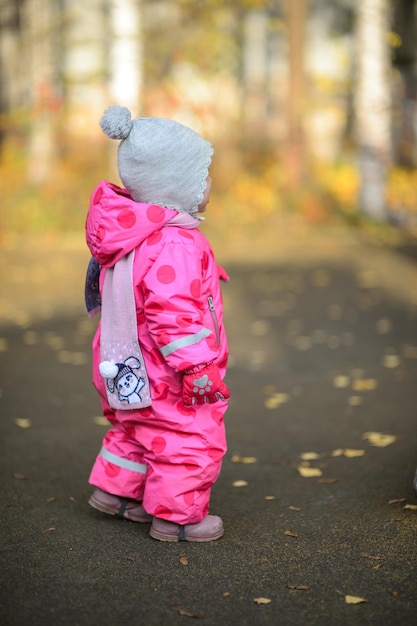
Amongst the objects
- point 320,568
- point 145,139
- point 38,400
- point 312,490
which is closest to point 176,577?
point 320,568

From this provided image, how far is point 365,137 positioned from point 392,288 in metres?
5.47

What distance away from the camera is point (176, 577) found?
353 centimetres

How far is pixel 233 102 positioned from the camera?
20.3 meters

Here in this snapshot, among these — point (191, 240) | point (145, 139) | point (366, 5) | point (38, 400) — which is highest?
point (366, 5)

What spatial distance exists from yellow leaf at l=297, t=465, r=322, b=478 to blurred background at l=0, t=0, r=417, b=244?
9.43 m

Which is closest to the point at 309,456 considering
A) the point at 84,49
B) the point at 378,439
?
the point at 378,439

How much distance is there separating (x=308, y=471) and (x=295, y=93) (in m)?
13.7

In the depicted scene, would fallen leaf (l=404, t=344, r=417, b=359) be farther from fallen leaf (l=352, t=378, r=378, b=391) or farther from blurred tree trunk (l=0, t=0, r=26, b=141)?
blurred tree trunk (l=0, t=0, r=26, b=141)

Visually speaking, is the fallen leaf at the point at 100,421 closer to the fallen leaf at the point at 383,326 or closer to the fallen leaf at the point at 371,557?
the fallen leaf at the point at 371,557

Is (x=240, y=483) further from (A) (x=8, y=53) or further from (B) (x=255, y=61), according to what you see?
(A) (x=8, y=53)

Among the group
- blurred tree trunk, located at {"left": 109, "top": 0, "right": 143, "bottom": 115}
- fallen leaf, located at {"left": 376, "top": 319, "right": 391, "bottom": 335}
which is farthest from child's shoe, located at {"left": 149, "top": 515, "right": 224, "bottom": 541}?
blurred tree trunk, located at {"left": 109, "top": 0, "right": 143, "bottom": 115}

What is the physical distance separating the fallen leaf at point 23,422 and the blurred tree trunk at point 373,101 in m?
10.4

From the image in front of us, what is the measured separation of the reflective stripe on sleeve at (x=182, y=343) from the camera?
12.1ft

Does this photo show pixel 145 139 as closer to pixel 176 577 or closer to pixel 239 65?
pixel 176 577
